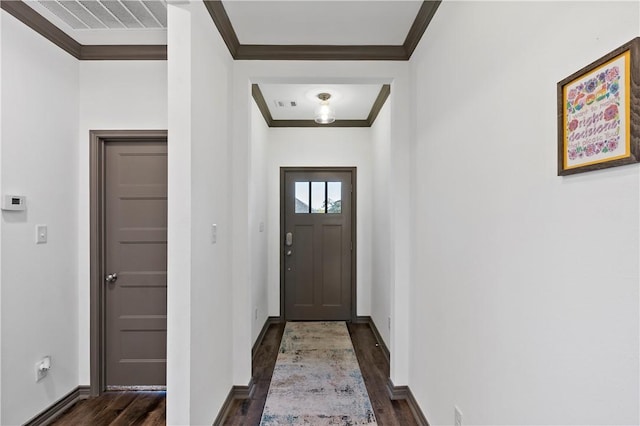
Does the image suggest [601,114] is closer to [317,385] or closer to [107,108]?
[317,385]

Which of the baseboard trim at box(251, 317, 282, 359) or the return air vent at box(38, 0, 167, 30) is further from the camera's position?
the baseboard trim at box(251, 317, 282, 359)

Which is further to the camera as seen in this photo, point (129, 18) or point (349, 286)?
point (349, 286)

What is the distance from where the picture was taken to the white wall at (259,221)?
3.39m

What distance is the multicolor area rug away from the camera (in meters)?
2.30

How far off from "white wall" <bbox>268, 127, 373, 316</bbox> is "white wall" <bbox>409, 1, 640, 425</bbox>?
2.41m

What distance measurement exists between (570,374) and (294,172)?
12.6ft

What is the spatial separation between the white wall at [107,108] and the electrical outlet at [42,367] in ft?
1.00

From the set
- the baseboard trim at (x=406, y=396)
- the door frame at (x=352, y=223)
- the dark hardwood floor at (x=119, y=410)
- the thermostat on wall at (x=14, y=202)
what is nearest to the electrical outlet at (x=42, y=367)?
the dark hardwood floor at (x=119, y=410)

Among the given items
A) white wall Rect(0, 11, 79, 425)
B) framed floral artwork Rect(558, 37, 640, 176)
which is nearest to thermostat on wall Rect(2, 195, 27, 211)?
white wall Rect(0, 11, 79, 425)

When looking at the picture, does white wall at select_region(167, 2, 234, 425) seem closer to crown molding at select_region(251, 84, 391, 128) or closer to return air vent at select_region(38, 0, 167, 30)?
return air vent at select_region(38, 0, 167, 30)

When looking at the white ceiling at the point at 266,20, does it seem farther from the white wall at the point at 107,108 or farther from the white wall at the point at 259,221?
the white wall at the point at 259,221

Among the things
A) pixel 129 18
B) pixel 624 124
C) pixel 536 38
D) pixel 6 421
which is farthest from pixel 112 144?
pixel 624 124

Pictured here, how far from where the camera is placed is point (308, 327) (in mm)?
4223

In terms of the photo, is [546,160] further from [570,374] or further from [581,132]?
[570,374]
